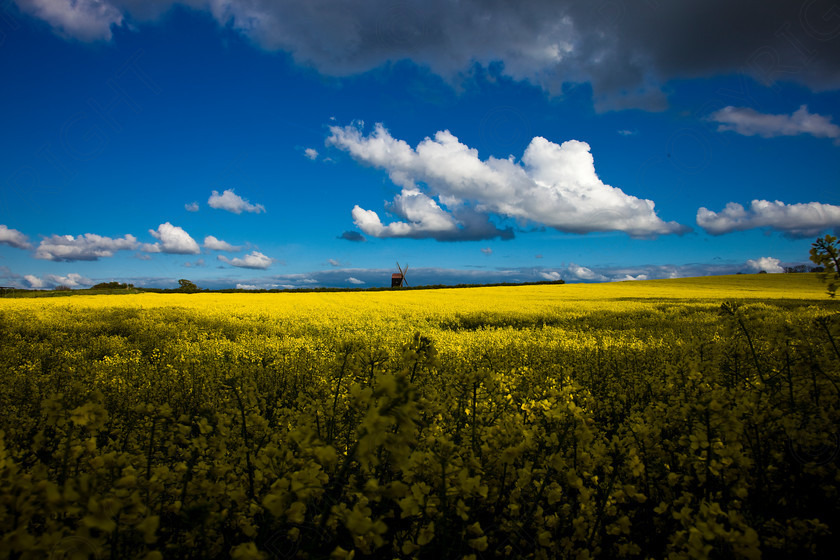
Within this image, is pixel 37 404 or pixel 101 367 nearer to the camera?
pixel 37 404

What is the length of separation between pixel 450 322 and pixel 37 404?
1177 centimetres

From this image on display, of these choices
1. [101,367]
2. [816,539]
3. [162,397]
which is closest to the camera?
[816,539]

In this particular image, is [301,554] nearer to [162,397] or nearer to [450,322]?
[162,397]

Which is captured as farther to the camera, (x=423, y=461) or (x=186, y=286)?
(x=186, y=286)

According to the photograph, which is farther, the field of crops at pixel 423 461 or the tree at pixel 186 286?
the tree at pixel 186 286

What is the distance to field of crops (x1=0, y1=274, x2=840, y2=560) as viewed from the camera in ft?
5.23

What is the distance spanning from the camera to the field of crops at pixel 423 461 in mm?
1593

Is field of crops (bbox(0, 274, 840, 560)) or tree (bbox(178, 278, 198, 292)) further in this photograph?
tree (bbox(178, 278, 198, 292))

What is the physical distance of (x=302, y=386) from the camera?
5.94 m

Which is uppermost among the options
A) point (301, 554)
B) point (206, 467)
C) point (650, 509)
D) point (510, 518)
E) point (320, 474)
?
point (320, 474)

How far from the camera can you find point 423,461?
196 centimetres

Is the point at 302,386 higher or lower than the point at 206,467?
lower

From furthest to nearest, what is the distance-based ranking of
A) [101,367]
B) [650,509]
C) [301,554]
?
1. [101,367]
2. [650,509]
3. [301,554]

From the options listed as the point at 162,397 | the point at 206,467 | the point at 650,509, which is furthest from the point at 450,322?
the point at 206,467
